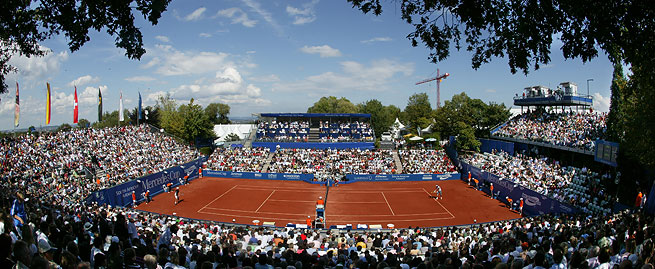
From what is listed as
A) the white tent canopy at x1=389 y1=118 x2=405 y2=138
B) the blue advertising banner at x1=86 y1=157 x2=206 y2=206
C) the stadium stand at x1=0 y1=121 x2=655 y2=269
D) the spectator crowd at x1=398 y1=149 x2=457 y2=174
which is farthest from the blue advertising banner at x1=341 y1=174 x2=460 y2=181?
the white tent canopy at x1=389 y1=118 x2=405 y2=138

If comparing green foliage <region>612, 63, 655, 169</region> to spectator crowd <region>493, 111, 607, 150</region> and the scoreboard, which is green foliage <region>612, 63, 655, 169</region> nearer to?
the scoreboard

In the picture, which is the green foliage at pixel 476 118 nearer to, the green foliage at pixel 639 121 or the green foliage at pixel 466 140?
the green foliage at pixel 466 140

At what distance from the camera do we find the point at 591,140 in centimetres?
2708

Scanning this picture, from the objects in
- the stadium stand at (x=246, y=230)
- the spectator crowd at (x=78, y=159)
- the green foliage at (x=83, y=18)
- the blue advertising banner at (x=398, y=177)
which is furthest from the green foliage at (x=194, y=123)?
the green foliage at (x=83, y=18)

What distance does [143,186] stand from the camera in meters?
29.4

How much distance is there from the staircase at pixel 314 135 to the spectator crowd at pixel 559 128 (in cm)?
2352

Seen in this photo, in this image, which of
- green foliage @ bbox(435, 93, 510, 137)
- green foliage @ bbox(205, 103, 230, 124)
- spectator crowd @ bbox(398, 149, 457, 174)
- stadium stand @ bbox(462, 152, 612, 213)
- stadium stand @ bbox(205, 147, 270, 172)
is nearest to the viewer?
stadium stand @ bbox(462, 152, 612, 213)

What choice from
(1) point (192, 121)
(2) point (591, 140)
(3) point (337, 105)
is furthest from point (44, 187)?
(3) point (337, 105)

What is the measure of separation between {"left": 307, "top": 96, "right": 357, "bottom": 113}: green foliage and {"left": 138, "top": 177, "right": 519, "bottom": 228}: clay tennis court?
221 ft

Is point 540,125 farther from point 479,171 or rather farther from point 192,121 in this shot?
point 192,121

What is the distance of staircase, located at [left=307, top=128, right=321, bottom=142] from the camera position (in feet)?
163

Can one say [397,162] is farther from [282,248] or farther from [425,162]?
[282,248]

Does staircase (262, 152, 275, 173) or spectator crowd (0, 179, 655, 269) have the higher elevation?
spectator crowd (0, 179, 655, 269)

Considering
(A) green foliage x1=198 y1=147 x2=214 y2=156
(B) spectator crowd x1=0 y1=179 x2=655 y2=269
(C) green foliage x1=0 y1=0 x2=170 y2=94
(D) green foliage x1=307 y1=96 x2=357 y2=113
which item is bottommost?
(A) green foliage x1=198 y1=147 x2=214 y2=156
